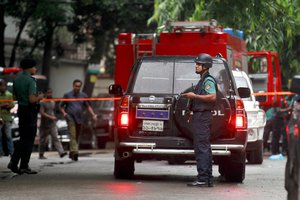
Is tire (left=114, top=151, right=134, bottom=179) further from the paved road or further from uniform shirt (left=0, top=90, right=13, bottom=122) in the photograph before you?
uniform shirt (left=0, top=90, right=13, bottom=122)

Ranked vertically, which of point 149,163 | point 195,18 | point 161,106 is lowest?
point 149,163

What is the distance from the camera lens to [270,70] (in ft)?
79.7

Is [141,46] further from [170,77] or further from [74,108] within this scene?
[170,77]

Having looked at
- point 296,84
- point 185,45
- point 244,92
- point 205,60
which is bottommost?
point 244,92

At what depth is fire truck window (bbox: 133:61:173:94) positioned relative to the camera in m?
14.2

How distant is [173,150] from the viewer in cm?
1374

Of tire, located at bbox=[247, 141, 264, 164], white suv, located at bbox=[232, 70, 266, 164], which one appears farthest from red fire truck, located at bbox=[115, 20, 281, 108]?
tire, located at bbox=[247, 141, 264, 164]

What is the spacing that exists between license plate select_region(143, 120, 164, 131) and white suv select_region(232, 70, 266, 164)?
529 centimetres

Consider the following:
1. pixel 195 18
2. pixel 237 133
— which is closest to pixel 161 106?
pixel 237 133

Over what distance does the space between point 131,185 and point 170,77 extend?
1.85m

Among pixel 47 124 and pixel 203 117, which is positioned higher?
pixel 203 117

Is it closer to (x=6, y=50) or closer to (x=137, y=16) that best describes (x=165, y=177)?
(x=137, y=16)

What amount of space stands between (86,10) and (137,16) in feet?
8.32

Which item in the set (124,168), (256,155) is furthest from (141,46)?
(124,168)
